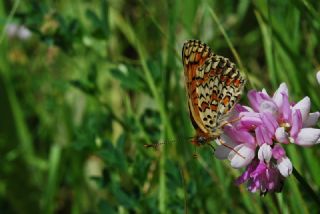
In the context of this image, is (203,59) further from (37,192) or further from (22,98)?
(22,98)

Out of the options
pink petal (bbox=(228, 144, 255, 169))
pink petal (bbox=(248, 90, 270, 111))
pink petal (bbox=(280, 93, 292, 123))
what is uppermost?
pink petal (bbox=(248, 90, 270, 111))

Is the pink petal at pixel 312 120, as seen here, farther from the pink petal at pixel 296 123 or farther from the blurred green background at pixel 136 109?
the blurred green background at pixel 136 109

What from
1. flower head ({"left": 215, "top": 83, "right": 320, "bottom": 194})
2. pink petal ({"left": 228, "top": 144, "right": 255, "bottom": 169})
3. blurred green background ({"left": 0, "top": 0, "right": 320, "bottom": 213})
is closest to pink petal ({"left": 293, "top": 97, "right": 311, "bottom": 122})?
flower head ({"left": 215, "top": 83, "right": 320, "bottom": 194})

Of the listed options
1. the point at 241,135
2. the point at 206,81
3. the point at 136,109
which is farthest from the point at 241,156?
the point at 136,109

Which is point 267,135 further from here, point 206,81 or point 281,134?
point 206,81

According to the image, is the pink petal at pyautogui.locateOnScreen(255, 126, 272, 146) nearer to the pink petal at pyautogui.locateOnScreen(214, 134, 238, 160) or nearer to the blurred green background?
the pink petal at pyautogui.locateOnScreen(214, 134, 238, 160)

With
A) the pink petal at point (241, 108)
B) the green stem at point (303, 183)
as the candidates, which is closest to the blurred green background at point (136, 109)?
the green stem at point (303, 183)
